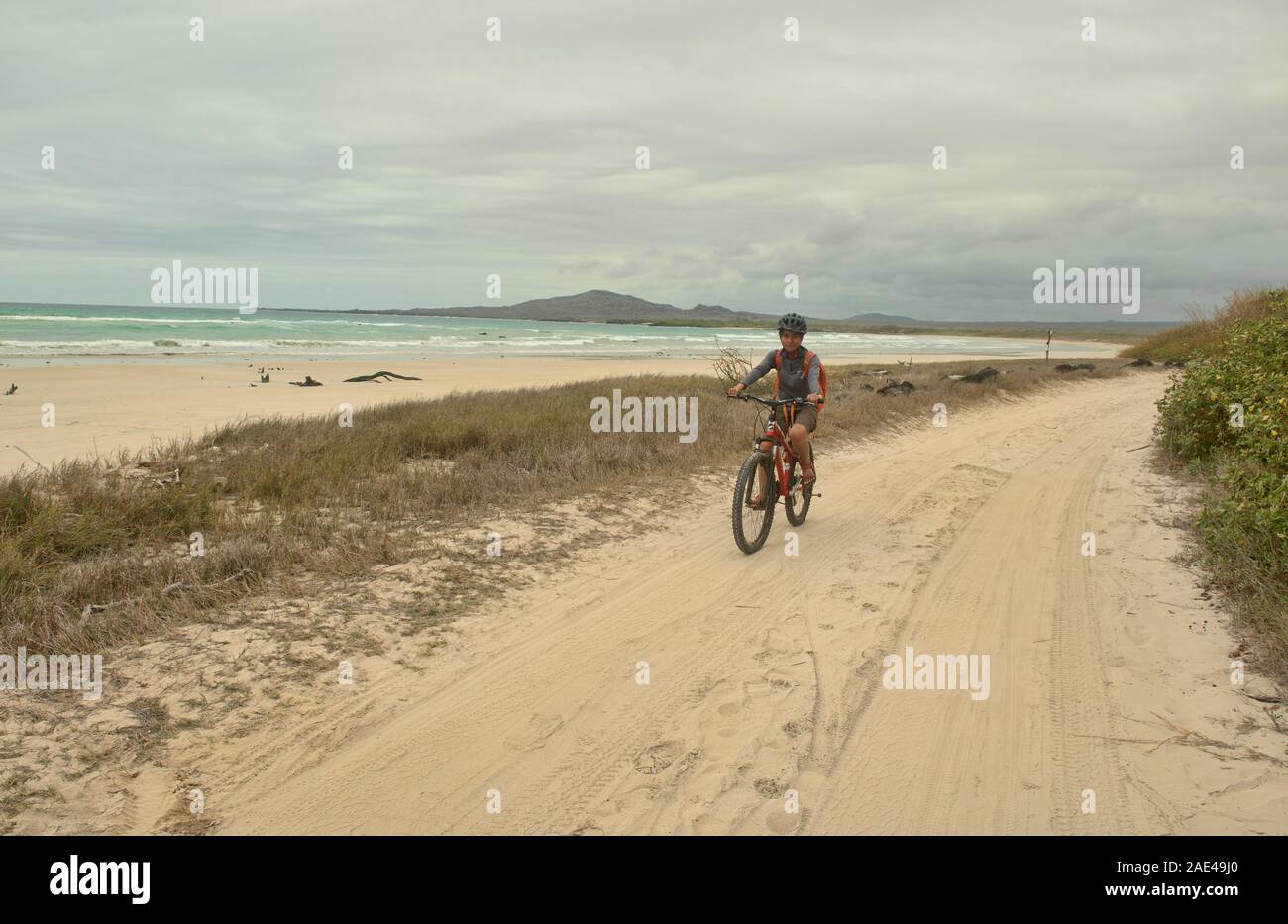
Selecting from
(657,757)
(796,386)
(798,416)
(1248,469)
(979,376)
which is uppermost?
(979,376)

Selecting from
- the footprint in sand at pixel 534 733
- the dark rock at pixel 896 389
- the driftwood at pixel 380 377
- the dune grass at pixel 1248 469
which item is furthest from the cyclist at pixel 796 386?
the driftwood at pixel 380 377

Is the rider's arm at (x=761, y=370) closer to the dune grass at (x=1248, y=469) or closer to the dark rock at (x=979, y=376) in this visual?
the dune grass at (x=1248, y=469)

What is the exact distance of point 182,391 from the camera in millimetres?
21500

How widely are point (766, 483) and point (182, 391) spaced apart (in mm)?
19038

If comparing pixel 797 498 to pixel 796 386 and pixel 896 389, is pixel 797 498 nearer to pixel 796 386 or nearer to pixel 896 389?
pixel 796 386

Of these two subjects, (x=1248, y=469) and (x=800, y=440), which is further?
(x=800, y=440)

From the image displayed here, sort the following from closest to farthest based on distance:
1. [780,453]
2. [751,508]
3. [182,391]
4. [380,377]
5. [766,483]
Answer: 1. [751,508]
2. [766,483]
3. [780,453]
4. [182,391]
5. [380,377]

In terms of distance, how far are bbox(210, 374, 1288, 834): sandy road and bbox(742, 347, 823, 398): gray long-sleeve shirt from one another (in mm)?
1547

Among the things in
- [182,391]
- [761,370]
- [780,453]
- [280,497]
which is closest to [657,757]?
[780,453]

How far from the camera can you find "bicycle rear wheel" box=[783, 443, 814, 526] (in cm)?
817

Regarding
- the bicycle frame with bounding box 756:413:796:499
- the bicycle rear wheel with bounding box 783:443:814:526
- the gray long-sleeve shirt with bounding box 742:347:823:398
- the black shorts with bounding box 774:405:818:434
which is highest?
the gray long-sleeve shirt with bounding box 742:347:823:398

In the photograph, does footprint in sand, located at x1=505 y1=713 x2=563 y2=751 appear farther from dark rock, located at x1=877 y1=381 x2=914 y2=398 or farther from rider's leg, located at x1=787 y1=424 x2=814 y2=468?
dark rock, located at x1=877 y1=381 x2=914 y2=398

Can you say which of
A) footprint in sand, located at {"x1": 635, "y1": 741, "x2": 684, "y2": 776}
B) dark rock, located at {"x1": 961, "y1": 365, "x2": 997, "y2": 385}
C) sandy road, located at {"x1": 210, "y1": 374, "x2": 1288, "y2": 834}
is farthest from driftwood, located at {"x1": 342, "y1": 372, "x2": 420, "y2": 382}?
footprint in sand, located at {"x1": 635, "y1": 741, "x2": 684, "y2": 776}

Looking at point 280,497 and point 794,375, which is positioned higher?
point 794,375
